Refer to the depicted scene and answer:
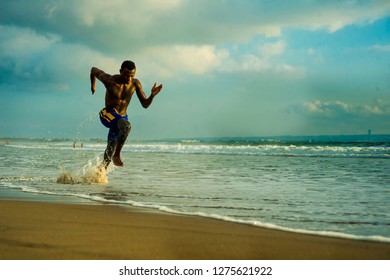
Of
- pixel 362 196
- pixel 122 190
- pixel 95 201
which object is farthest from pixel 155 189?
pixel 362 196

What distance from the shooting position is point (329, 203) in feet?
17.9

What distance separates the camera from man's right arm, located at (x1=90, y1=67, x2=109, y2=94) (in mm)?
7977

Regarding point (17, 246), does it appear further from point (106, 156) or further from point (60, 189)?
point (106, 156)

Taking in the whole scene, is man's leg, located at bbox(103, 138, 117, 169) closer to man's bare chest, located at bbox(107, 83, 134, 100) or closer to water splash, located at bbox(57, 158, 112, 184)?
water splash, located at bbox(57, 158, 112, 184)

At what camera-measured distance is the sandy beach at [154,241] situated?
3014 mm

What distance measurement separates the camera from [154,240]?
3375mm

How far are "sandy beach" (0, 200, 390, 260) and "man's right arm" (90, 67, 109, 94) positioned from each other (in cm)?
402

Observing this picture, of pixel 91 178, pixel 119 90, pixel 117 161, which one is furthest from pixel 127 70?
pixel 91 178

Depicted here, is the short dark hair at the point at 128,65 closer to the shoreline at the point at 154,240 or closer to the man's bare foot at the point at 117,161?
the man's bare foot at the point at 117,161

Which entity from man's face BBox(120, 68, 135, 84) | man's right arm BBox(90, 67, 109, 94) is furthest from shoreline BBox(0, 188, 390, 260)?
man's right arm BBox(90, 67, 109, 94)

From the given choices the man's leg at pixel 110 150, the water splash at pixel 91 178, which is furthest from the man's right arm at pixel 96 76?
the water splash at pixel 91 178

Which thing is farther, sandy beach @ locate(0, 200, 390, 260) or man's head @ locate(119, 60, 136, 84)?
man's head @ locate(119, 60, 136, 84)

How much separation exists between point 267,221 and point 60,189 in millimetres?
3976
